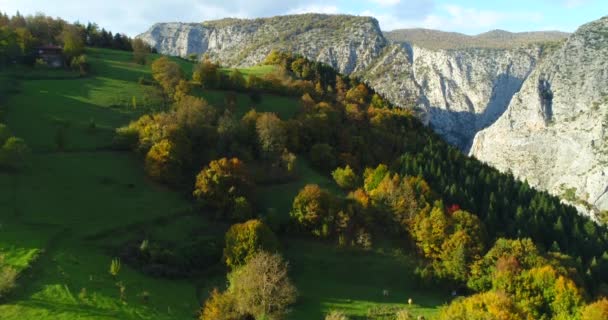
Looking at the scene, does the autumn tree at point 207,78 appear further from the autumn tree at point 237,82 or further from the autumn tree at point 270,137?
the autumn tree at point 270,137

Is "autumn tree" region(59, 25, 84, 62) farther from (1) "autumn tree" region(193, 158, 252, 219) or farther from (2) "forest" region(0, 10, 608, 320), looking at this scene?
(1) "autumn tree" region(193, 158, 252, 219)

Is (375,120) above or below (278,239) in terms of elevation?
above

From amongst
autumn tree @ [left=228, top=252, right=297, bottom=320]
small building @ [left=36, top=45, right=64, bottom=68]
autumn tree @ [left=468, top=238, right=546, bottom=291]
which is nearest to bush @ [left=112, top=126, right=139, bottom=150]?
autumn tree @ [left=228, top=252, right=297, bottom=320]

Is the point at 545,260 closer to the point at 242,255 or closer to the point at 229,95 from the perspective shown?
the point at 242,255

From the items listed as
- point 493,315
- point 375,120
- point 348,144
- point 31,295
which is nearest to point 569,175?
point 375,120

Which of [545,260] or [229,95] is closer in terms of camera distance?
[545,260]

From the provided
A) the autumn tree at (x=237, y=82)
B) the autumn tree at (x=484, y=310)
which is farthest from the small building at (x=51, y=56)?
the autumn tree at (x=484, y=310)
